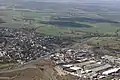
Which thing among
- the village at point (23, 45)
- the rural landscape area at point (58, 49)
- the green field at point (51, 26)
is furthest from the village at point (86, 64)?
the green field at point (51, 26)

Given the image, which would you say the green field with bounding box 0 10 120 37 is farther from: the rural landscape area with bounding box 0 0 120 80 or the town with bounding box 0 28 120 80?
the town with bounding box 0 28 120 80

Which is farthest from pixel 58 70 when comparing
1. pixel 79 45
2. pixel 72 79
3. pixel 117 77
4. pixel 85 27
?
pixel 85 27

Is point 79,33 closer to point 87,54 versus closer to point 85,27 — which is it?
point 85,27

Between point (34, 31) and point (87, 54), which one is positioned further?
point (34, 31)

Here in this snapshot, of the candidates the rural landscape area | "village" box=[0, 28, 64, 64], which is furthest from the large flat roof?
"village" box=[0, 28, 64, 64]

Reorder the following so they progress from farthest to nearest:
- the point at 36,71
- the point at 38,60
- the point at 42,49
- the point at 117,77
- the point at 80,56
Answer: the point at 42,49, the point at 80,56, the point at 38,60, the point at 117,77, the point at 36,71

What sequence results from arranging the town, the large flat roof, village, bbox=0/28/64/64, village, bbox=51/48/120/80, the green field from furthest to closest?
1. the green field
2. village, bbox=0/28/64/64
3. the large flat roof
4. the town
5. village, bbox=51/48/120/80

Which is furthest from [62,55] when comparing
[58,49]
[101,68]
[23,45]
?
[23,45]

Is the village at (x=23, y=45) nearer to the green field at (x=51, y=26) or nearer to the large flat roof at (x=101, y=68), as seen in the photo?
the green field at (x=51, y=26)
